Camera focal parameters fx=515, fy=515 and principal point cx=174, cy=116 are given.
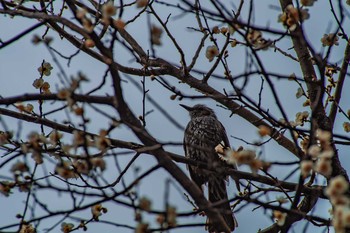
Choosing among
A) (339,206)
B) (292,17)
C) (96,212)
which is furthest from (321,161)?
(96,212)

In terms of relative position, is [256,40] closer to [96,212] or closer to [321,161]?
[321,161]

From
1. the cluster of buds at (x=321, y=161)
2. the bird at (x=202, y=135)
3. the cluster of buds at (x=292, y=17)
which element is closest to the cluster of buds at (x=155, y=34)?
the cluster of buds at (x=292, y=17)

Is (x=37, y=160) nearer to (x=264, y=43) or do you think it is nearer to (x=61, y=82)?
(x=61, y=82)

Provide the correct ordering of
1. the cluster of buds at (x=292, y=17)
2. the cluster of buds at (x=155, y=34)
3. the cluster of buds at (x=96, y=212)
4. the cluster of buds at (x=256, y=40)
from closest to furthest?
the cluster of buds at (x=155, y=34) → the cluster of buds at (x=292, y=17) → the cluster of buds at (x=256, y=40) → the cluster of buds at (x=96, y=212)

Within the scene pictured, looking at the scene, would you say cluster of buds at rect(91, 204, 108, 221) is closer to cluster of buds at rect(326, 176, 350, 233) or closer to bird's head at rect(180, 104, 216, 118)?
cluster of buds at rect(326, 176, 350, 233)

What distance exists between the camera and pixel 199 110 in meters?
8.28

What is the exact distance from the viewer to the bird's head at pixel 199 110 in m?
8.19

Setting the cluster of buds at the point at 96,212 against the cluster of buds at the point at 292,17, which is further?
the cluster of buds at the point at 96,212

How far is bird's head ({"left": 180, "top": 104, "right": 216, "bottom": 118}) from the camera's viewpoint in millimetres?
8188

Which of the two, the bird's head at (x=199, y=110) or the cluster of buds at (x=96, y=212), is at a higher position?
the bird's head at (x=199, y=110)

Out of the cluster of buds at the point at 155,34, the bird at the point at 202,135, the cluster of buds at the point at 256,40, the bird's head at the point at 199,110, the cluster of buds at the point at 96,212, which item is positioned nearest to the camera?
the cluster of buds at the point at 155,34

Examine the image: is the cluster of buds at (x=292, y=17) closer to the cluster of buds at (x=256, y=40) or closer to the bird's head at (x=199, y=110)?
the cluster of buds at (x=256, y=40)

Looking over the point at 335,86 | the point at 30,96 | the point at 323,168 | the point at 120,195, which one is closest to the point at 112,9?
the point at 30,96

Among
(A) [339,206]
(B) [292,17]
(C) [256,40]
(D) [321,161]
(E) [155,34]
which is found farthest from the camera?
(C) [256,40]
